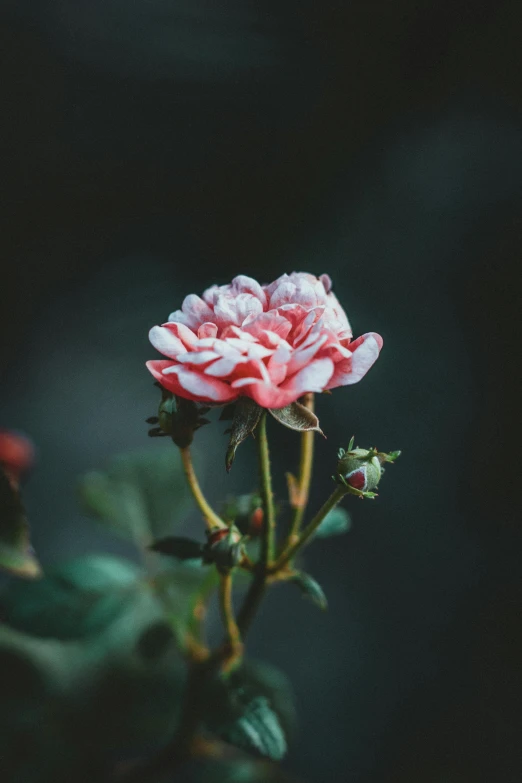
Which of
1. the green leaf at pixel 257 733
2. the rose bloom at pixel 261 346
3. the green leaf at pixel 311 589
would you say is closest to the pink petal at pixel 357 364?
the rose bloom at pixel 261 346

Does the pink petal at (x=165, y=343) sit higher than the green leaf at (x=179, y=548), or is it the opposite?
the pink petal at (x=165, y=343)

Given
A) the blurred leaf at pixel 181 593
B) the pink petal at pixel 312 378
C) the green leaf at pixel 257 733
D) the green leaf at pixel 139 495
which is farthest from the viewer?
the green leaf at pixel 139 495

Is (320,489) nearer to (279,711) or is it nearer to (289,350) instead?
(279,711)

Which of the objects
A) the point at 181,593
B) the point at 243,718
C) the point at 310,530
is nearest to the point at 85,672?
the point at 181,593

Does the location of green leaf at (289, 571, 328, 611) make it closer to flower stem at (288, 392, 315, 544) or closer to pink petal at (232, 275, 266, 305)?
flower stem at (288, 392, 315, 544)

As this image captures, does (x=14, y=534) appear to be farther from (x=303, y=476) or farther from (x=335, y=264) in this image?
(x=335, y=264)

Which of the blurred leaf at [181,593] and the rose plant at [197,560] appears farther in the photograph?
the blurred leaf at [181,593]

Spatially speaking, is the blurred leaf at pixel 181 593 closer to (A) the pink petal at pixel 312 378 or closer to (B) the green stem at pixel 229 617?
(B) the green stem at pixel 229 617
